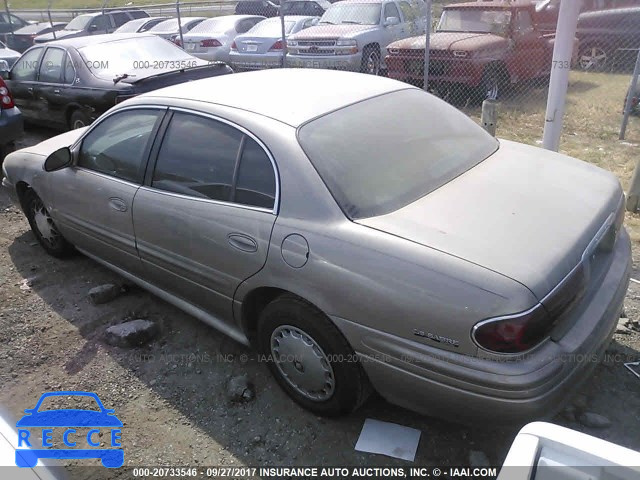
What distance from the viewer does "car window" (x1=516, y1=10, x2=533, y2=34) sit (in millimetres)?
9320

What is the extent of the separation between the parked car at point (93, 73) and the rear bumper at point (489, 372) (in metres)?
5.55

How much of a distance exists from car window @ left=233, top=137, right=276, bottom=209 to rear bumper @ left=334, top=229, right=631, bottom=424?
76cm

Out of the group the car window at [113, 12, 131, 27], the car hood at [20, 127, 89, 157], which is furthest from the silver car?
the car window at [113, 12, 131, 27]

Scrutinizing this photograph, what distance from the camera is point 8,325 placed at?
157 inches

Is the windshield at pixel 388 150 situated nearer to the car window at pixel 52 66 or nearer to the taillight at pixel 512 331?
the taillight at pixel 512 331

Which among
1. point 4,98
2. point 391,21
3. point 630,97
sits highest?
point 391,21

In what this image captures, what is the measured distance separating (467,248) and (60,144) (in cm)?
389

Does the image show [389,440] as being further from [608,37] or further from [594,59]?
[608,37]

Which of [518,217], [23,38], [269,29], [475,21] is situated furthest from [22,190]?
[23,38]

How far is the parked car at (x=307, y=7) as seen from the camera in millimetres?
16656

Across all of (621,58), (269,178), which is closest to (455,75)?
(621,58)

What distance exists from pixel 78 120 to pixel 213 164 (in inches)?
209

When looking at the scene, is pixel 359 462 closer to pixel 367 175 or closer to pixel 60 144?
pixel 367 175

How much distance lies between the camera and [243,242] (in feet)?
9.29
